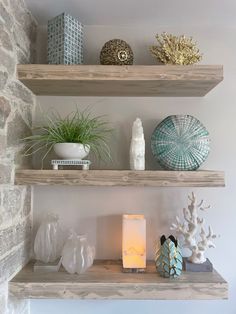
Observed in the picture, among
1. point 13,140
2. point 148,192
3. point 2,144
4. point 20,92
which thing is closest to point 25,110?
point 20,92

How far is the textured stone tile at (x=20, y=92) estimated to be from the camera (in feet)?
4.36

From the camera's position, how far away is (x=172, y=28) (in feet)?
5.47

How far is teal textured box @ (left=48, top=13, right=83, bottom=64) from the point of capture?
4.79ft

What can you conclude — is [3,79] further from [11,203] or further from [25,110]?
[11,203]

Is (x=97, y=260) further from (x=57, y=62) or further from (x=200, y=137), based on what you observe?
(x=57, y=62)

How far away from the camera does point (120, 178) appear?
4.44 ft

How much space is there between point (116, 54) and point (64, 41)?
26 cm

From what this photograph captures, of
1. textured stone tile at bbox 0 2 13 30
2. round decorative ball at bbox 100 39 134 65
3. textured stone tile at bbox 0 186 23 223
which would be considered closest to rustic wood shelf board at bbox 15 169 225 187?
textured stone tile at bbox 0 186 23 223

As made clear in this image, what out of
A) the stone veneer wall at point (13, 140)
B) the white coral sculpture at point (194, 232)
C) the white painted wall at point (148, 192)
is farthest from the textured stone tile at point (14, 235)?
the white coral sculpture at point (194, 232)

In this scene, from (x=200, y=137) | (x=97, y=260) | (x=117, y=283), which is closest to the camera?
(x=117, y=283)

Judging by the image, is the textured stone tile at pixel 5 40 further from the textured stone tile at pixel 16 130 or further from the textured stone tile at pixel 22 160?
the textured stone tile at pixel 22 160

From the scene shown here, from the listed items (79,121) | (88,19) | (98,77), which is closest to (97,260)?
(79,121)

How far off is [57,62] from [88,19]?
0.34 metres

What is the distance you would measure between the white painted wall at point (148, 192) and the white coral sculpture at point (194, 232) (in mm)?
114
